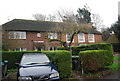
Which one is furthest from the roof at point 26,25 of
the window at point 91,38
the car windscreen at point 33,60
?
the car windscreen at point 33,60

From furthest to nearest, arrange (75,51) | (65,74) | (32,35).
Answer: (32,35), (75,51), (65,74)

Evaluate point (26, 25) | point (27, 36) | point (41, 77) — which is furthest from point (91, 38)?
point (41, 77)

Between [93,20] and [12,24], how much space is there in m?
28.9

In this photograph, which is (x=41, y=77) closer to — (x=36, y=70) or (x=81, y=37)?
(x=36, y=70)

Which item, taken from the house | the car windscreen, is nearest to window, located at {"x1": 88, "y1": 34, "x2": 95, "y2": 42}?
the house

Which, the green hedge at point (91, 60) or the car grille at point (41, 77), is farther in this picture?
the green hedge at point (91, 60)

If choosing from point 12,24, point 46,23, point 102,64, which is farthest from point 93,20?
point 102,64

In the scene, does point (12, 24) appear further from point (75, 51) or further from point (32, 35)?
point (75, 51)

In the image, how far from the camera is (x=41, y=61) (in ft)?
21.1

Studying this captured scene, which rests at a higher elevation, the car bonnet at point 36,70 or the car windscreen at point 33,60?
the car windscreen at point 33,60

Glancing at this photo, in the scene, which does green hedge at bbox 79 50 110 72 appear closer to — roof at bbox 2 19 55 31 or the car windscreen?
the car windscreen

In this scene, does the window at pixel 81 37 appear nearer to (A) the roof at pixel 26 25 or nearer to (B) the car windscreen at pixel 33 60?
(A) the roof at pixel 26 25

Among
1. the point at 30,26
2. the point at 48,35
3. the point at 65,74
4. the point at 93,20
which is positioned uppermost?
the point at 93,20

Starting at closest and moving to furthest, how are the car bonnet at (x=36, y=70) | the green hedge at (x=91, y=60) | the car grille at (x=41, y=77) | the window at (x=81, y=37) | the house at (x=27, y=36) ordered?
the car grille at (x=41, y=77), the car bonnet at (x=36, y=70), the green hedge at (x=91, y=60), the house at (x=27, y=36), the window at (x=81, y=37)
